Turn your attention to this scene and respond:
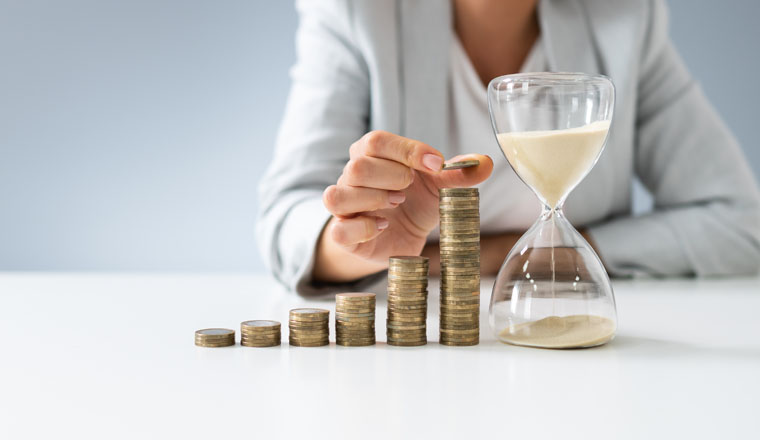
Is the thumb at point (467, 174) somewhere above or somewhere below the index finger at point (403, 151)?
below

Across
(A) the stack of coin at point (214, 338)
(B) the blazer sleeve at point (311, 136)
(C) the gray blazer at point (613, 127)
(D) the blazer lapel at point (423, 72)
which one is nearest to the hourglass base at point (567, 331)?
(A) the stack of coin at point (214, 338)

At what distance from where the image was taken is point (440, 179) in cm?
102

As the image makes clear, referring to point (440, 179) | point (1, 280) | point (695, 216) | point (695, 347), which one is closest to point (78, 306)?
point (1, 280)

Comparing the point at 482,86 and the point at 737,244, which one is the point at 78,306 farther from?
the point at 737,244

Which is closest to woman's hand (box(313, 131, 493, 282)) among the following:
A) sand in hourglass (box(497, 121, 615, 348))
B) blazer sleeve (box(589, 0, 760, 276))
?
sand in hourglass (box(497, 121, 615, 348))

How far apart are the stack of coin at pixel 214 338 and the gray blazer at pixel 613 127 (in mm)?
512

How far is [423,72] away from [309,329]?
2.84ft

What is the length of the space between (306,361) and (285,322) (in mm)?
262

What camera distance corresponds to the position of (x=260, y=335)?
0.90 m

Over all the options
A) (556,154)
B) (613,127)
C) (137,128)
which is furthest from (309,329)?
(137,128)

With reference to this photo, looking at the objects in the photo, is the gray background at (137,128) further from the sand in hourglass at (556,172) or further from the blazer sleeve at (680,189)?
the sand in hourglass at (556,172)

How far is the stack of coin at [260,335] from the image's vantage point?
0.90m

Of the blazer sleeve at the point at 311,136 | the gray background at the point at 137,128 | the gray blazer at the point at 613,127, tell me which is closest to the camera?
the blazer sleeve at the point at 311,136

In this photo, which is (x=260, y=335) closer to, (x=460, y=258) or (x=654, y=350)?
(x=460, y=258)
